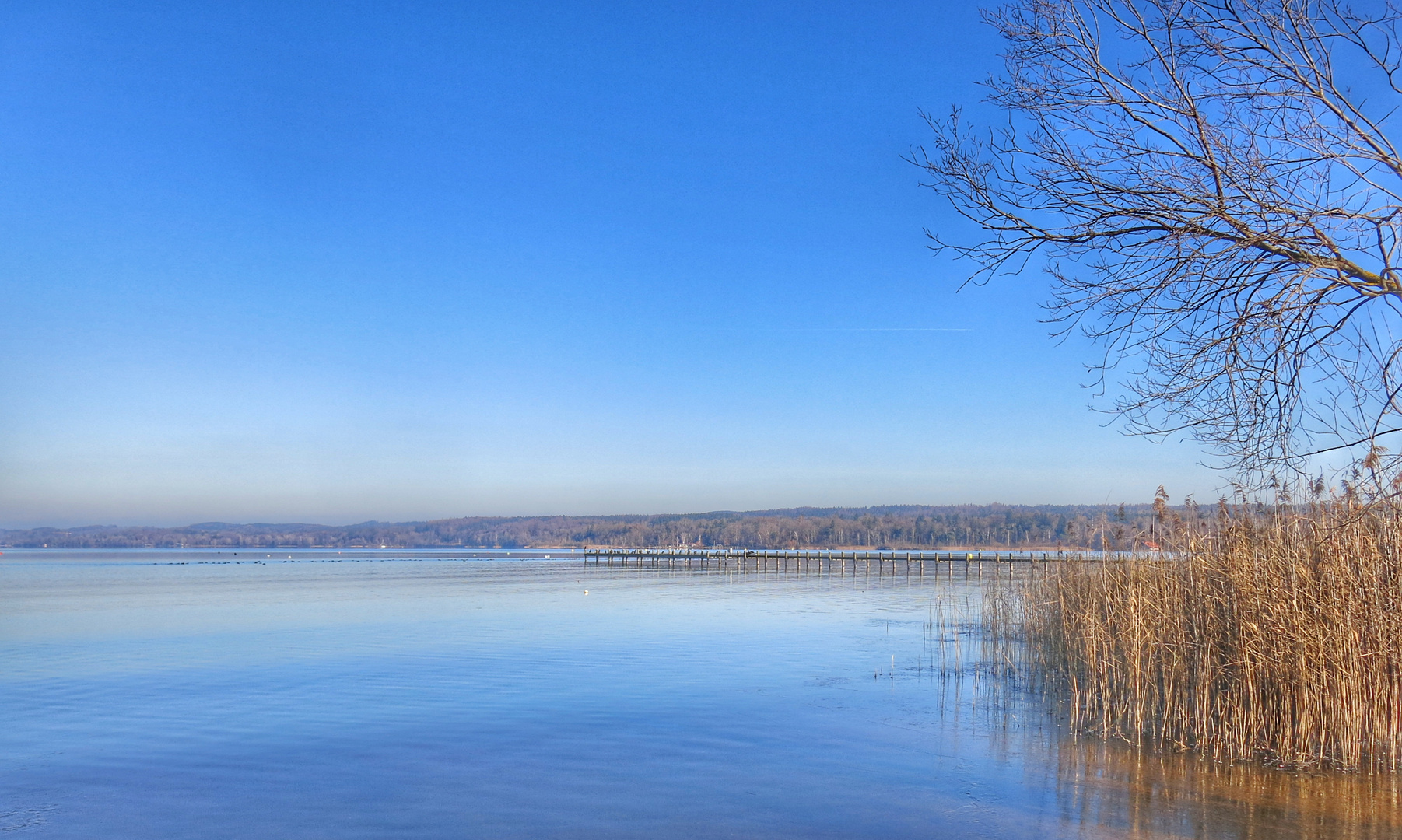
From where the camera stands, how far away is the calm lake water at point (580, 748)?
29.4 feet

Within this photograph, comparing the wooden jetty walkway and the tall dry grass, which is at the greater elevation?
the tall dry grass

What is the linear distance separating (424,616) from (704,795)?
2460 centimetres

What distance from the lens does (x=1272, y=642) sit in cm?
1046

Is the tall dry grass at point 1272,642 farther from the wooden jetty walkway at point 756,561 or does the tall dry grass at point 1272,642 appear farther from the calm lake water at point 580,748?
the wooden jetty walkway at point 756,561

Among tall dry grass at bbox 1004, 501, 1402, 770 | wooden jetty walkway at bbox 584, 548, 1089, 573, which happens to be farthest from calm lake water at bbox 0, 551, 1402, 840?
wooden jetty walkway at bbox 584, 548, 1089, 573

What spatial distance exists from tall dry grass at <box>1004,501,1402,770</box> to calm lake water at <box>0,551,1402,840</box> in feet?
2.18

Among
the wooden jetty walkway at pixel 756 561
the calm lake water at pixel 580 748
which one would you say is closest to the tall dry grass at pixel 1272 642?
the calm lake water at pixel 580 748

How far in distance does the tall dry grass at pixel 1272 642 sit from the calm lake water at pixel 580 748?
2.18 feet

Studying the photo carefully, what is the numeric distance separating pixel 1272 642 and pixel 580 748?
7.92 m

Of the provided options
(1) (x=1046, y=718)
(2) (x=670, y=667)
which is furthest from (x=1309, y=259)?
(2) (x=670, y=667)

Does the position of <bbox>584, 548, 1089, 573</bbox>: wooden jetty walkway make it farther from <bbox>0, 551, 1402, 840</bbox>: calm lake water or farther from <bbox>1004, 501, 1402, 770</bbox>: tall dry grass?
<bbox>1004, 501, 1402, 770</bbox>: tall dry grass

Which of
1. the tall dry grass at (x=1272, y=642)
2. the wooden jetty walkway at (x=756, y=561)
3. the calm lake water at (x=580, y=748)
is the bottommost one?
the wooden jetty walkway at (x=756, y=561)

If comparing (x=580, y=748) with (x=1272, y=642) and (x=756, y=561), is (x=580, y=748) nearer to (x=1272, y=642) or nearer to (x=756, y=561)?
(x=1272, y=642)

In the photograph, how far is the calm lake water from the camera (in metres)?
8.95
